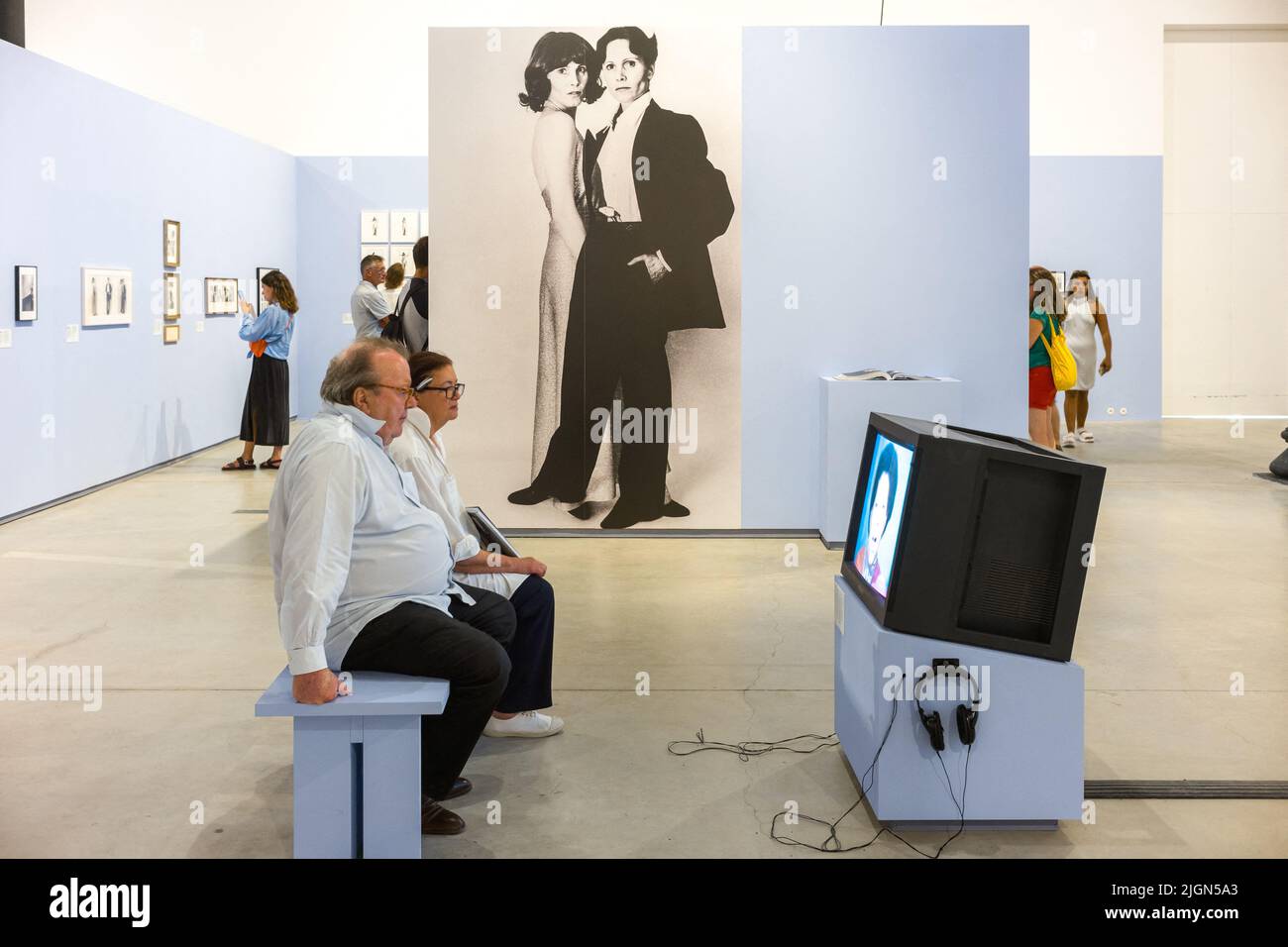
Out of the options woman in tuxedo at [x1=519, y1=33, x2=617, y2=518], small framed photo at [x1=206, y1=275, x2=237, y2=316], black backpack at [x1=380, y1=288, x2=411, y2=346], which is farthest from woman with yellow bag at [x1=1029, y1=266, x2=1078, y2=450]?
small framed photo at [x1=206, y1=275, x2=237, y2=316]

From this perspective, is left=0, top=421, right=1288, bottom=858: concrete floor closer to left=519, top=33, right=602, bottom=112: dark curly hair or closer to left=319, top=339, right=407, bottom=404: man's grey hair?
left=319, top=339, right=407, bottom=404: man's grey hair

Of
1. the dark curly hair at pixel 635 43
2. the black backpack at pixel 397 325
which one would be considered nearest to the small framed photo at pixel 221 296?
the black backpack at pixel 397 325

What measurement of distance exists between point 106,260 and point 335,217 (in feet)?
19.8

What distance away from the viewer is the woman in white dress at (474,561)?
14.1 ft

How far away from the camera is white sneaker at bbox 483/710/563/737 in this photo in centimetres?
465

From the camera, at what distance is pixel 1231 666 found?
5.65 metres

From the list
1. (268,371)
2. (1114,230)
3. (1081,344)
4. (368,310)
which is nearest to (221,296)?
(268,371)

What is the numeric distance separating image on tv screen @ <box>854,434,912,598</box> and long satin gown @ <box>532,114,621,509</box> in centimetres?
461

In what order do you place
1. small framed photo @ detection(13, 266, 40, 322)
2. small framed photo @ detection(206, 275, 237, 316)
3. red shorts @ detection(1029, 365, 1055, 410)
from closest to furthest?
small framed photo @ detection(13, 266, 40, 322) < red shorts @ detection(1029, 365, 1055, 410) < small framed photo @ detection(206, 275, 237, 316)

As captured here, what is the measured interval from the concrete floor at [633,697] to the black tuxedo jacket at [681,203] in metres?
1.59

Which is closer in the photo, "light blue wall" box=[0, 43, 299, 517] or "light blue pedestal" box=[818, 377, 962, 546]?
"light blue pedestal" box=[818, 377, 962, 546]

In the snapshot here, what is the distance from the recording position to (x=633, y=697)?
518cm

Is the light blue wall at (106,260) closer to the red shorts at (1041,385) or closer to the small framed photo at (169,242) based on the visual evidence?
the small framed photo at (169,242)
